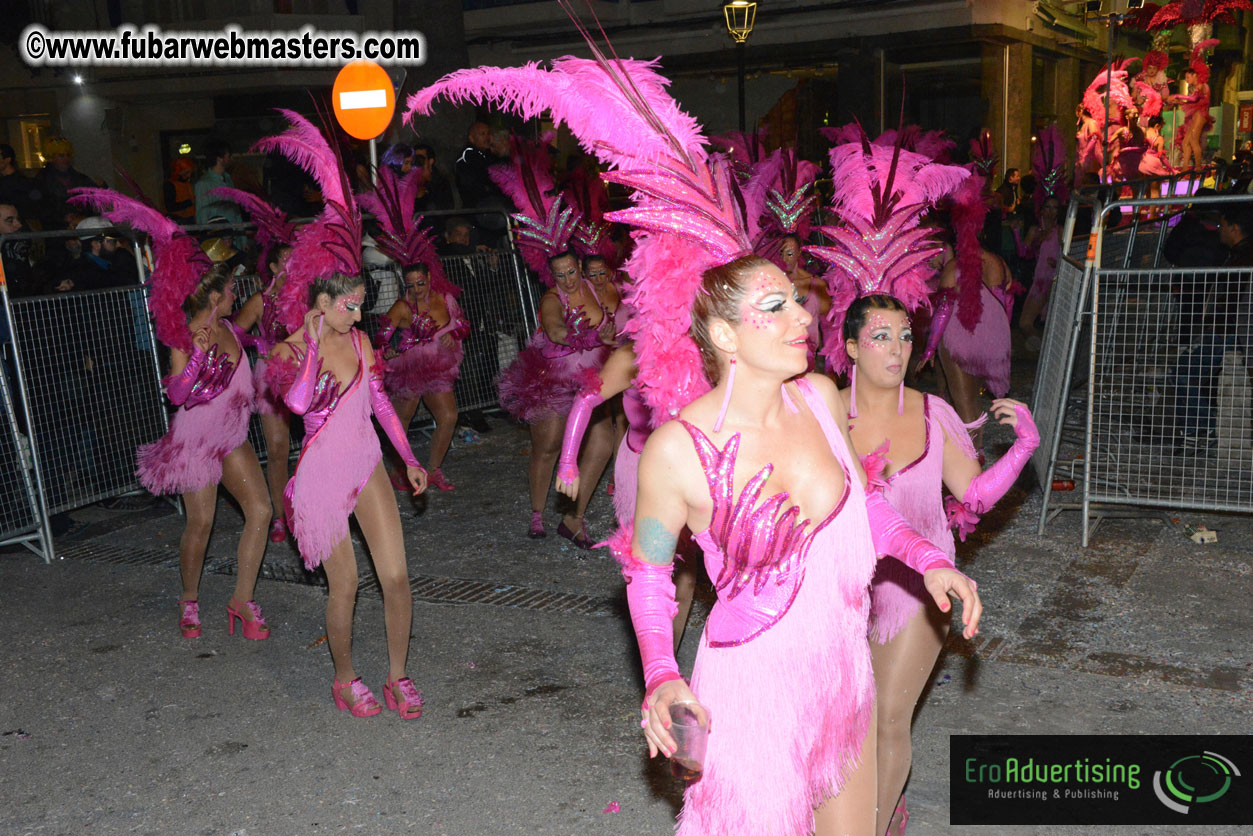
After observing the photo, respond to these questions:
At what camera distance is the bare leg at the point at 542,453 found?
7.43 m

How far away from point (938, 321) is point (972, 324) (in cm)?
145

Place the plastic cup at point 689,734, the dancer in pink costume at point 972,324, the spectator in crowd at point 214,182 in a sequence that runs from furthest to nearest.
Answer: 1. the spectator in crowd at point 214,182
2. the dancer in pink costume at point 972,324
3. the plastic cup at point 689,734

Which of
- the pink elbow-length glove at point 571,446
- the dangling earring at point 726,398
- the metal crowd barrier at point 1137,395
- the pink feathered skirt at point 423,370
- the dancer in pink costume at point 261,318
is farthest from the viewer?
the pink feathered skirt at point 423,370

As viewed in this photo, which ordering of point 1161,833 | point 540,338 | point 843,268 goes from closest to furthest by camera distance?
1. point 1161,833
2. point 843,268
3. point 540,338

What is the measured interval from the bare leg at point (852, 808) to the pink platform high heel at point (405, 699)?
246 cm

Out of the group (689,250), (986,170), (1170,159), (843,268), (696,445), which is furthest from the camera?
(1170,159)

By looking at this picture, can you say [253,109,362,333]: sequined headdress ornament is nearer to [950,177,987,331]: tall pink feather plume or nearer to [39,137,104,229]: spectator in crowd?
[950,177,987,331]: tall pink feather plume

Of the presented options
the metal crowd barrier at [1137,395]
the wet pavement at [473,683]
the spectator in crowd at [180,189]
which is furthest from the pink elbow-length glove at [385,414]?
the spectator in crowd at [180,189]

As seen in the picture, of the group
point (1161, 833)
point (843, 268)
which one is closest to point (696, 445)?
point (843, 268)

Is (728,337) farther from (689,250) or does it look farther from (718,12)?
(718,12)

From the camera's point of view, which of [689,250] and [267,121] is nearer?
[689,250]

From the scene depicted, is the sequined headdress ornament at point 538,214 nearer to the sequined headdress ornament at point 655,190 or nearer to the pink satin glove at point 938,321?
the pink satin glove at point 938,321

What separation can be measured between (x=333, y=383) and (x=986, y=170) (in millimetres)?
9656

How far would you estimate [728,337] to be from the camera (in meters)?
2.76
